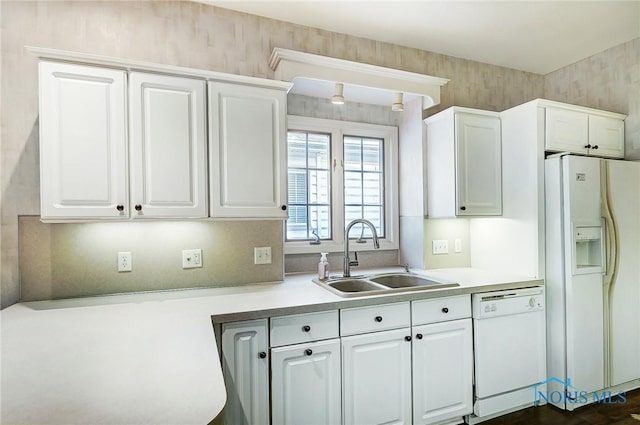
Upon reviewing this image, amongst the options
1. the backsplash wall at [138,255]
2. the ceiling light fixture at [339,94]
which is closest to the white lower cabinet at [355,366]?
the backsplash wall at [138,255]

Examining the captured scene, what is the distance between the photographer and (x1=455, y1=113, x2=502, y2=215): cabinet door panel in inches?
97.6

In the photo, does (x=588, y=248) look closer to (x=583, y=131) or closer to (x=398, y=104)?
(x=583, y=131)

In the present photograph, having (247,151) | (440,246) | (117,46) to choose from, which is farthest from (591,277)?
(117,46)

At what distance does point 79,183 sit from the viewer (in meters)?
1.65

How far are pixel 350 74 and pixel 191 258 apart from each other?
1606 mm

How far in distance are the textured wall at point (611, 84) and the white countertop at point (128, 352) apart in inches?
78.9

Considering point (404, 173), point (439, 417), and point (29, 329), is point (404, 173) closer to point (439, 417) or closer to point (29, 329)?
point (439, 417)

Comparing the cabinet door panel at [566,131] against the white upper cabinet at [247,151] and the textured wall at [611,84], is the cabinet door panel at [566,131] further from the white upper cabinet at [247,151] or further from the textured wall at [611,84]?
the white upper cabinet at [247,151]

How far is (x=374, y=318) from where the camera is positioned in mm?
1890

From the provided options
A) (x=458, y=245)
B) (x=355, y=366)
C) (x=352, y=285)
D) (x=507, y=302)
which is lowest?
(x=355, y=366)

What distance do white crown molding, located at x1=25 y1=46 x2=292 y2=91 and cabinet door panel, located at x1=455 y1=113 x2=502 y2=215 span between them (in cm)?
135

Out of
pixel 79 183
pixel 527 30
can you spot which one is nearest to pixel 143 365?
pixel 79 183

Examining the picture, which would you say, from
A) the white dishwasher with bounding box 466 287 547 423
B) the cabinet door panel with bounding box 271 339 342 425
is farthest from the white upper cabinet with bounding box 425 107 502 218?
the cabinet door panel with bounding box 271 339 342 425

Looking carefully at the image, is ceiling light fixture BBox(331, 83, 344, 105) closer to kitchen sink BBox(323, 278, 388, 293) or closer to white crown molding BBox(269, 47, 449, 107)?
white crown molding BBox(269, 47, 449, 107)
